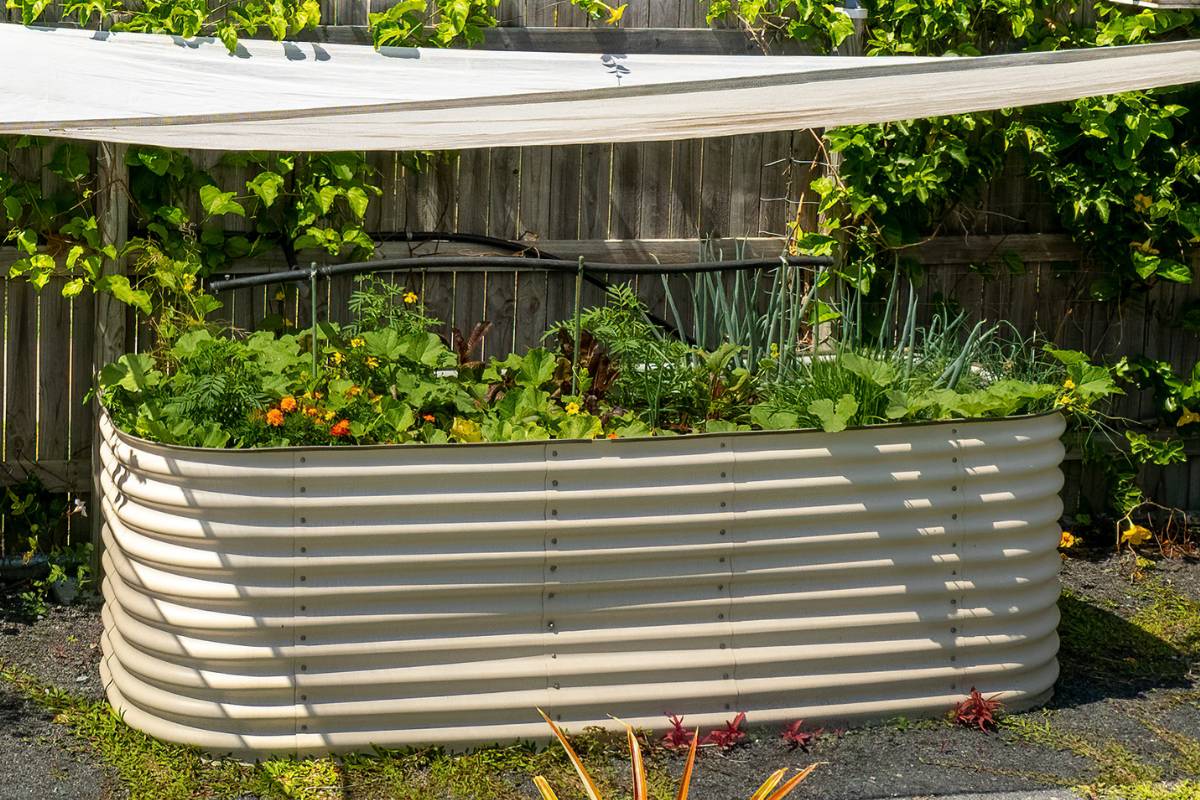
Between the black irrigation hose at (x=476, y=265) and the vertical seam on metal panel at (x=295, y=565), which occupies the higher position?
the black irrigation hose at (x=476, y=265)

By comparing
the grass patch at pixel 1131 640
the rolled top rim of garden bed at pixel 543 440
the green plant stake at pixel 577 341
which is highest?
the green plant stake at pixel 577 341

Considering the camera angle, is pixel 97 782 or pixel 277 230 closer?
pixel 97 782

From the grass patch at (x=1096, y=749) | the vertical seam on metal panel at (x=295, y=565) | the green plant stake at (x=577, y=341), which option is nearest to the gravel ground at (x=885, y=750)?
the grass patch at (x=1096, y=749)

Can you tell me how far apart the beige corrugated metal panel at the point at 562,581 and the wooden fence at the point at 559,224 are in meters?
1.15

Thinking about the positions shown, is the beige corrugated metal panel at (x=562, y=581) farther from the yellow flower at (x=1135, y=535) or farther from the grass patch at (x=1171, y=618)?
the yellow flower at (x=1135, y=535)

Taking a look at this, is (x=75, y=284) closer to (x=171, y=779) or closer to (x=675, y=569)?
(x=171, y=779)

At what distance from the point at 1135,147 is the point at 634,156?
208 centimetres

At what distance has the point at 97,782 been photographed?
13.8 ft

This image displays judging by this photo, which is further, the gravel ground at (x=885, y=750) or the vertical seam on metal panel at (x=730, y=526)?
the vertical seam on metal panel at (x=730, y=526)

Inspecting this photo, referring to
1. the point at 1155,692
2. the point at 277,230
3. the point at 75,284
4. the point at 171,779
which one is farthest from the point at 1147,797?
the point at 75,284

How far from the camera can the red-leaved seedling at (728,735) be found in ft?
14.7

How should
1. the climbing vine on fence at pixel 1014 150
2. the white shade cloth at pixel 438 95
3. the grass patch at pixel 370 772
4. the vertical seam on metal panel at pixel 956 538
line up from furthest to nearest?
the climbing vine on fence at pixel 1014 150 < the vertical seam on metal panel at pixel 956 538 < the grass patch at pixel 370 772 < the white shade cloth at pixel 438 95

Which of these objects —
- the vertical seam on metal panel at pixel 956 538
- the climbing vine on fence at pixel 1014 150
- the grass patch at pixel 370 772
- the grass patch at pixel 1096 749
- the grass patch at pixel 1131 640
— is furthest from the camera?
the climbing vine on fence at pixel 1014 150

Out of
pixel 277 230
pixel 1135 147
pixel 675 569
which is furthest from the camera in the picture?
pixel 1135 147
